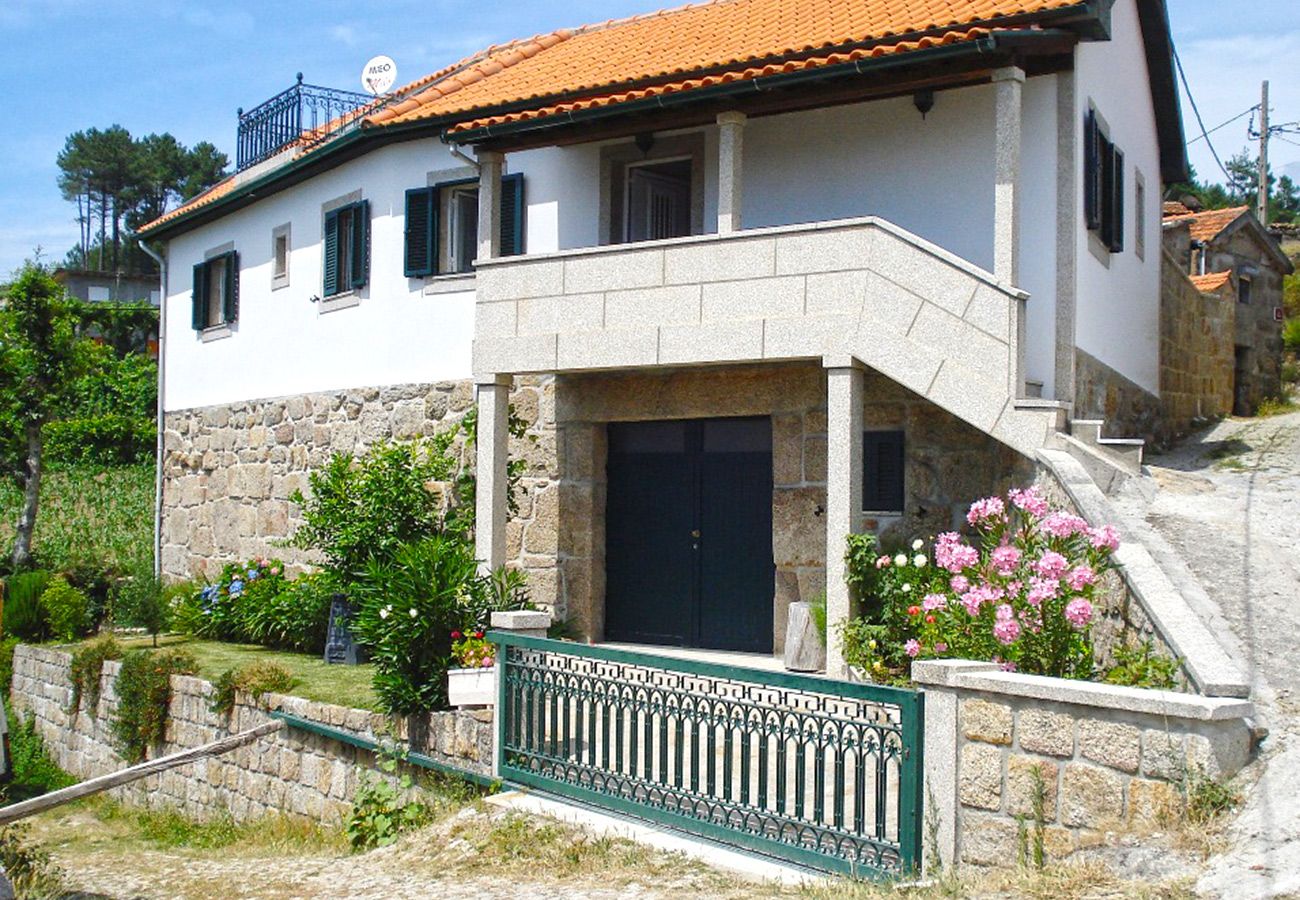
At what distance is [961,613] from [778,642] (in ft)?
16.0

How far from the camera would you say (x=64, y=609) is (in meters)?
17.8

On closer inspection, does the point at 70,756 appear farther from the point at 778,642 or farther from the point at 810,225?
the point at 810,225

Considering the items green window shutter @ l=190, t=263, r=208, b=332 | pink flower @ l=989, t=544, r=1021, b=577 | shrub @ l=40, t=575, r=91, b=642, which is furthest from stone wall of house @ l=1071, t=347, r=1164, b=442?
green window shutter @ l=190, t=263, r=208, b=332

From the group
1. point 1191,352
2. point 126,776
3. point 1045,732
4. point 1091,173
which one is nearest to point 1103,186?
point 1091,173

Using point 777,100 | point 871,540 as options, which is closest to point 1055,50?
point 777,100

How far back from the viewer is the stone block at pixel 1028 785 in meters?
6.34

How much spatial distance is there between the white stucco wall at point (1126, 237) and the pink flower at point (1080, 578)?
16.2 ft

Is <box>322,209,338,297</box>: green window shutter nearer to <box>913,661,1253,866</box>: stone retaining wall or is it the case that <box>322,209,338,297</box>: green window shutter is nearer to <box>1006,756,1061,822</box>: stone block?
<box>913,661,1253,866</box>: stone retaining wall

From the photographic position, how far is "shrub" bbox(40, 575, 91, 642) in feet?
58.5

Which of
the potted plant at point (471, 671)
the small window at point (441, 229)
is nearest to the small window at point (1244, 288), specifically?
the small window at point (441, 229)

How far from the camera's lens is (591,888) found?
7.23m

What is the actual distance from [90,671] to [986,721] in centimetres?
1221

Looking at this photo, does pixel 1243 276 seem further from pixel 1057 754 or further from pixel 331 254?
A: pixel 1057 754

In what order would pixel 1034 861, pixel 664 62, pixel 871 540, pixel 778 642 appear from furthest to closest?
pixel 664 62, pixel 778 642, pixel 871 540, pixel 1034 861
